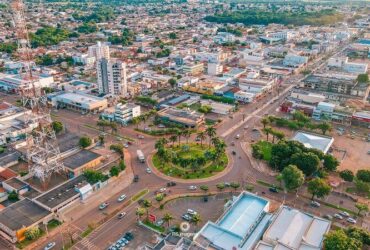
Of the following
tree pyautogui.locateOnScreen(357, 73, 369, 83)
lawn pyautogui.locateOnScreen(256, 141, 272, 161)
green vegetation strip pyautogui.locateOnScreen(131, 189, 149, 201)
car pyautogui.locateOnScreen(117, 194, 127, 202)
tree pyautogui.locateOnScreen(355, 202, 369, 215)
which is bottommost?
green vegetation strip pyautogui.locateOnScreen(131, 189, 149, 201)

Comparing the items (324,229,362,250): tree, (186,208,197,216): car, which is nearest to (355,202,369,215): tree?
(324,229,362,250): tree

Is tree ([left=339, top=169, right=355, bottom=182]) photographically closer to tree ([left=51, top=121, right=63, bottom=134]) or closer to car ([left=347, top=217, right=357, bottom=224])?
A: car ([left=347, top=217, right=357, bottom=224])

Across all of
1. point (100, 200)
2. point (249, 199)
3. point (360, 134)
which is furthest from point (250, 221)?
point (360, 134)

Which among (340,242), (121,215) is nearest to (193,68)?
(121,215)

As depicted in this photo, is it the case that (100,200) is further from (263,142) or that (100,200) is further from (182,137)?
(263,142)

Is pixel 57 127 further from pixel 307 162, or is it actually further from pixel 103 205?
pixel 307 162

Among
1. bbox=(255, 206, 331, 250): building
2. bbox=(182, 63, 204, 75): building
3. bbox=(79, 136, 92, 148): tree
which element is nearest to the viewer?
bbox=(255, 206, 331, 250): building

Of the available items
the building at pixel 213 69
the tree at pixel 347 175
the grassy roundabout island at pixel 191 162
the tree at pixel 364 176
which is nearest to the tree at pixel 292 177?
the tree at pixel 347 175
